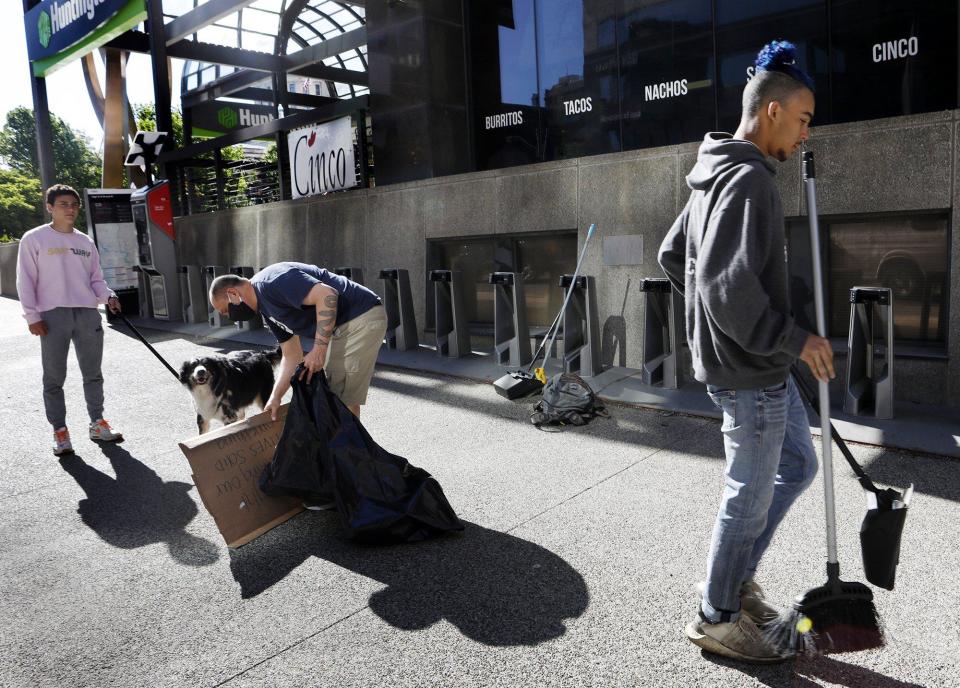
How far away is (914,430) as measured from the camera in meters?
5.08

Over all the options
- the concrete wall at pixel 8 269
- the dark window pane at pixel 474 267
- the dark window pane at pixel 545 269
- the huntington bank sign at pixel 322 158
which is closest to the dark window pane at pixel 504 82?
the dark window pane at pixel 474 267

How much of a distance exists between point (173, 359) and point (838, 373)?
800 cm

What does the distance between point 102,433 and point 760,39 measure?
7.56 metres

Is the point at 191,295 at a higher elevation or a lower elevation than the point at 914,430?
higher

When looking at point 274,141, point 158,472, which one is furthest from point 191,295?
point 158,472

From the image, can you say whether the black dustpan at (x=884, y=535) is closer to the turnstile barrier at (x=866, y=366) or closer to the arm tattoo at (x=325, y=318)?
the arm tattoo at (x=325, y=318)

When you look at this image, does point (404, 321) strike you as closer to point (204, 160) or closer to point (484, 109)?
point (484, 109)

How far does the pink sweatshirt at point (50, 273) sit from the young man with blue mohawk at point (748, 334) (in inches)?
184

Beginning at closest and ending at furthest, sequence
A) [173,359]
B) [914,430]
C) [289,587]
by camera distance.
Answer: [289,587] → [914,430] → [173,359]

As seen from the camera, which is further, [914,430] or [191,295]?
[191,295]

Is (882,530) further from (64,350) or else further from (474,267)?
(474,267)

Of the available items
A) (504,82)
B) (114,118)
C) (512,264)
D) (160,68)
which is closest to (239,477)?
(512,264)

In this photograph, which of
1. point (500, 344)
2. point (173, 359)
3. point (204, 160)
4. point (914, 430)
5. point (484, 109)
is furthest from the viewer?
point (204, 160)

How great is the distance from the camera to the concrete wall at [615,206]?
18.6 feet
